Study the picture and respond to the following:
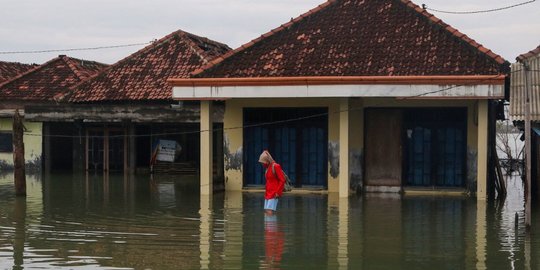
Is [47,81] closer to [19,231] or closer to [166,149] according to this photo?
[166,149]

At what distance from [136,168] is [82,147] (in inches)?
109

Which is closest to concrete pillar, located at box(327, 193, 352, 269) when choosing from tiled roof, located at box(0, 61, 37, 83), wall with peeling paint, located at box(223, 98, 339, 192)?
wall with peeling paint, located at box(223, 98, 339, 192)

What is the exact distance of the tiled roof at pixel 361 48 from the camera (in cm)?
1859

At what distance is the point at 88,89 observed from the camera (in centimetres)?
2908

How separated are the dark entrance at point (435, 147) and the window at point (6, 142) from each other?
58.1 ft

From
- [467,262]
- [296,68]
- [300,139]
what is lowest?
[467,262]

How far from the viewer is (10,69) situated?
36.8 meters

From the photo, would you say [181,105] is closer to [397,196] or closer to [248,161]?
[248,161]

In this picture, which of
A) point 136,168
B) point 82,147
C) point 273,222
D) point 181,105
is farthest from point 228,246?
point 82,147

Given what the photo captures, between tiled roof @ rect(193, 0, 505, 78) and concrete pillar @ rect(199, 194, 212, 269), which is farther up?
tiled roof @ rect(193, 0, 505, 78)

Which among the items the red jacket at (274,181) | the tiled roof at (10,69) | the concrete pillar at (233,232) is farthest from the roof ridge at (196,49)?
the red jacket at (274,181)

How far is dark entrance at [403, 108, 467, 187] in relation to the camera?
19562mm

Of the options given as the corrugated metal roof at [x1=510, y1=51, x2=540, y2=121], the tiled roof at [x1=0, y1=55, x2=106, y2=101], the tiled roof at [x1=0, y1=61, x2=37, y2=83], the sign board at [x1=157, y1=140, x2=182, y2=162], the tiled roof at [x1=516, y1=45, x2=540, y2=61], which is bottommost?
the sign board at [x1=157, y1=140, x2=182, y2=162]

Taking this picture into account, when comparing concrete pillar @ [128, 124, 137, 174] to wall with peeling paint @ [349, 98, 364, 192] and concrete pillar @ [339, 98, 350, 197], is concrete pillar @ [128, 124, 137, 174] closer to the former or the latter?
wall with peeling paint @ [349, 98, 364, 192]
